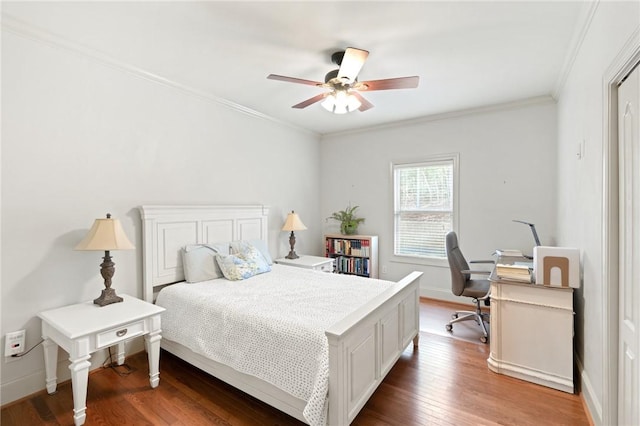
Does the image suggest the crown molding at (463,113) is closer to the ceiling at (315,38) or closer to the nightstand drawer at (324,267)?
the ceiling at (315,38)

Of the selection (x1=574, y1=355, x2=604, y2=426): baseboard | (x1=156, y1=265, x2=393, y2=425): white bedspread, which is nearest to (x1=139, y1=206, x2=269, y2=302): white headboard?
(x1=156, y1=265, x2=393, y2=425): white bedspread

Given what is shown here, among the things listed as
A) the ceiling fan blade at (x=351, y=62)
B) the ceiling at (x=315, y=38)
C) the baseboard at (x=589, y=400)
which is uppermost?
the ceiling at (x=315, y=38)

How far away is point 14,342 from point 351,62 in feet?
10.2

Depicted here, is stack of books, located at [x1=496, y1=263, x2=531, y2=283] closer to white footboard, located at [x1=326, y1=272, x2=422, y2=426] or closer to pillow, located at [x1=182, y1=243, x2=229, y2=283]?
white footboard, located at [x1=326, y1=272, x2=422, y2=426]

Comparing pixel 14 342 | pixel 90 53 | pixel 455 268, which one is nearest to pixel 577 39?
pixel 455 268

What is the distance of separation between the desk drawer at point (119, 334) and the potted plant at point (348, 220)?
320 cm

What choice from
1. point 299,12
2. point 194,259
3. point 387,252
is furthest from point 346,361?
point 387,252

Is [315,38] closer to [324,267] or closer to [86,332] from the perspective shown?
[86,332]

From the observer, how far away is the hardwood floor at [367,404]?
191 cm

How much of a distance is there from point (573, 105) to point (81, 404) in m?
4.33

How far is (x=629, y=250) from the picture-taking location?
4.75 feet

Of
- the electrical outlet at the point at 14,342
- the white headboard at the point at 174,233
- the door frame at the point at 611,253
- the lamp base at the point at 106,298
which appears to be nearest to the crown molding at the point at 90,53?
the white headboard at the point at 174,233

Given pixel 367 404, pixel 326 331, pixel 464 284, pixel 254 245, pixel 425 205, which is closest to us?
pixel 326 331

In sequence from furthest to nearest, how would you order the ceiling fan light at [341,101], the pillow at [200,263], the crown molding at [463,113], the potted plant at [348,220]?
the potted plant at [348,220] < the crown molding at [463,113] < the pillow at [200,263] < the ceiling fan light at [341,101]
